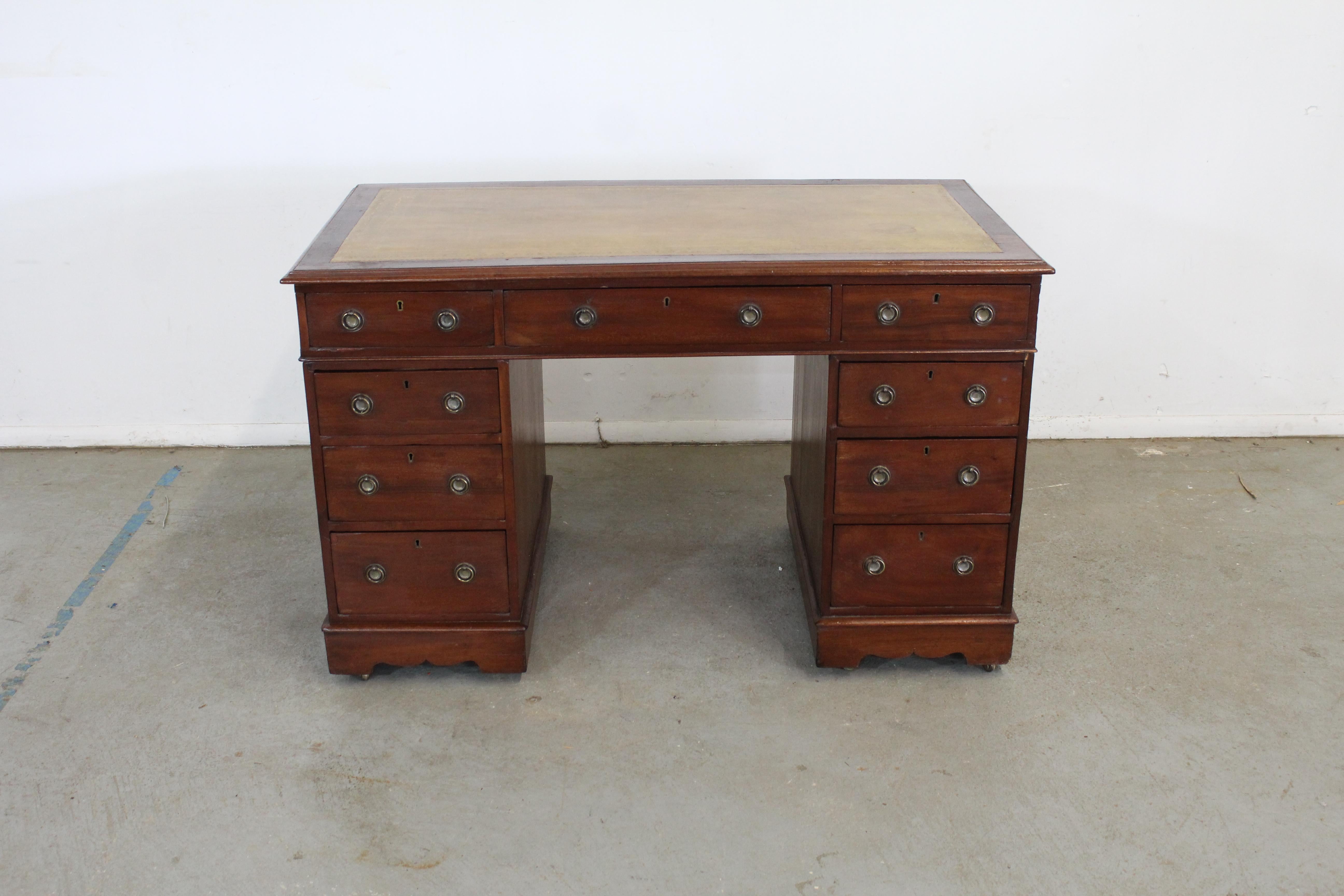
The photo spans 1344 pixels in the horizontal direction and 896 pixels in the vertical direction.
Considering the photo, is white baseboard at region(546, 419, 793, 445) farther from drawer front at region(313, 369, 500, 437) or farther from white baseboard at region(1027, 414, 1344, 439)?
drawer front at region(313, 369, 500, 437)

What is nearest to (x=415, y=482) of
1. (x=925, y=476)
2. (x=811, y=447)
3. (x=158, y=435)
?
(x=811, y=447)

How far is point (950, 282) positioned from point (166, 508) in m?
2.19

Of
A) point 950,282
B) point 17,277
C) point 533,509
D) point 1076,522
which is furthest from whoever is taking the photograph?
point 17,277

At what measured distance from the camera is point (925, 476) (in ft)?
8.43

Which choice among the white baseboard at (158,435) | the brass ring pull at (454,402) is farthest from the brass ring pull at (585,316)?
the white baseboard at (158,435)

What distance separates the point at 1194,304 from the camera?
3.72 m

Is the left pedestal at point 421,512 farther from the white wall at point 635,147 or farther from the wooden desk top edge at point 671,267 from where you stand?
the white wall at point 635,147

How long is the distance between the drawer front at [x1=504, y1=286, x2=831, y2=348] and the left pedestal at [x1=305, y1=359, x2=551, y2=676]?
0.12 metres

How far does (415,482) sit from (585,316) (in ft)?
1.61

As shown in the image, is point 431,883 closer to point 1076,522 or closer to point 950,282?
point 950,282

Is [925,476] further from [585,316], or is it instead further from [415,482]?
[415,482]

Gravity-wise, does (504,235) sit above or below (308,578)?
above

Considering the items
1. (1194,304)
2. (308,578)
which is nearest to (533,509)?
(308,578)

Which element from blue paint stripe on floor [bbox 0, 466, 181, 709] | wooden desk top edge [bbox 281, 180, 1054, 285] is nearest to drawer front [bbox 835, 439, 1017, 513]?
wooden desk top edge [bbox 281, 180, 1054, 285]
